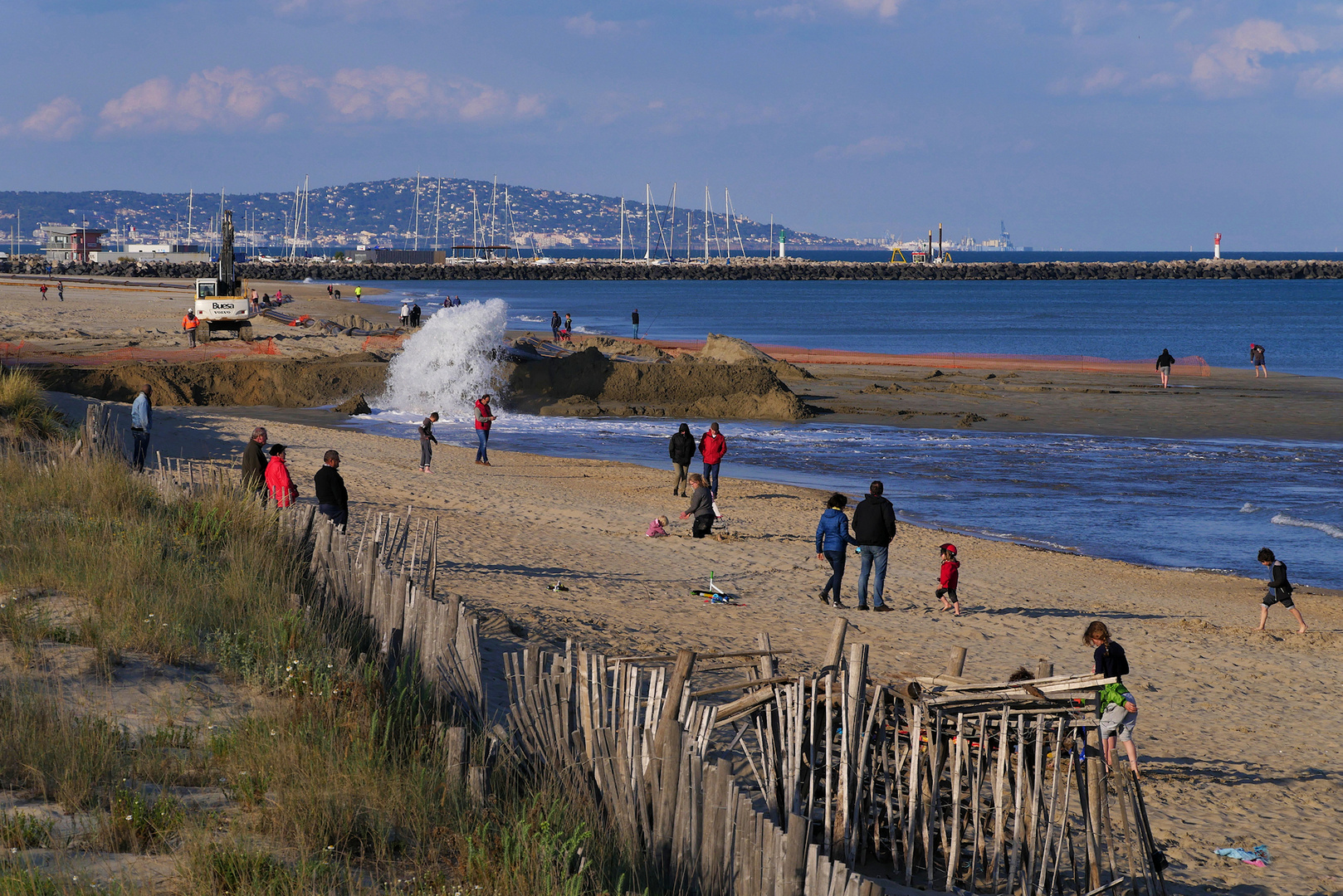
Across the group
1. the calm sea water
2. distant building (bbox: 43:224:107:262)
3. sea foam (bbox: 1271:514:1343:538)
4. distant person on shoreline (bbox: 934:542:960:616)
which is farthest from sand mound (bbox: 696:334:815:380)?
distant building (bbox: 43:224:107:262)

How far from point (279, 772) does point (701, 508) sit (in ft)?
33.3

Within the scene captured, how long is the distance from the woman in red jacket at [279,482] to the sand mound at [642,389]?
20.5m

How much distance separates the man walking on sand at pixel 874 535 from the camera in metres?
11.8

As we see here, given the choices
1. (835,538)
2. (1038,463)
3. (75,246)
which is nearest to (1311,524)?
(1038,463)

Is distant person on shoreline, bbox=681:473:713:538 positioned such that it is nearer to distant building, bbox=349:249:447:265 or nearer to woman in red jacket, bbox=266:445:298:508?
woman in red jacket, bbox=266:445:298:508

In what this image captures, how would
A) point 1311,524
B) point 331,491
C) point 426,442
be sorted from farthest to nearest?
point 426,442, point 1311,524, point 331,491

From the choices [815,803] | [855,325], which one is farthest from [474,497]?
[855,325]

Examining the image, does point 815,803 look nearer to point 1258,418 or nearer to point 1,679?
point 1,679

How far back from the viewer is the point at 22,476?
1106 cm

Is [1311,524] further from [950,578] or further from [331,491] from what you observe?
[331,491]

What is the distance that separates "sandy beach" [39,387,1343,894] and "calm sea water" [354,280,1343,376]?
3810 cm

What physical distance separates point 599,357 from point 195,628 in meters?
27.3

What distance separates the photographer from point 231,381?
Result: 103 ft

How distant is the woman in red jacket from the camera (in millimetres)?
11344
